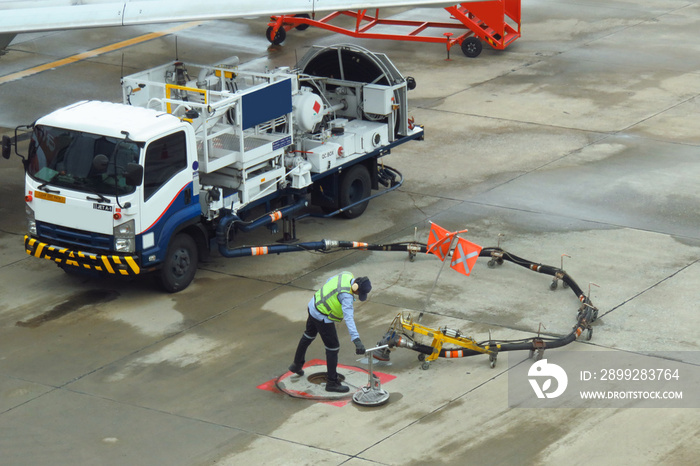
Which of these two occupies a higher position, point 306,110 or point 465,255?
point 306,110

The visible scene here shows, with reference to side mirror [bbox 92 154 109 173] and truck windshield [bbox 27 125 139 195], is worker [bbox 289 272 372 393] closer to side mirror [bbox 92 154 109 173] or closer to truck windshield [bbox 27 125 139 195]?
truck windshield [bbox 27 125 139 195]

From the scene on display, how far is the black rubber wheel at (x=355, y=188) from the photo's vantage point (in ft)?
55.9

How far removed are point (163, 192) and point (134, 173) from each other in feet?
2.08

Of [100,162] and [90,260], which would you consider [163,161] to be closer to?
[100,162]

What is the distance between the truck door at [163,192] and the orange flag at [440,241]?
3.17m

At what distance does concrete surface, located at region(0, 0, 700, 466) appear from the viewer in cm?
1092

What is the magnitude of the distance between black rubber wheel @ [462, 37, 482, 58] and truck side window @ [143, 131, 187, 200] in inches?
526

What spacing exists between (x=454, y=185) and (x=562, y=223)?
2389mm

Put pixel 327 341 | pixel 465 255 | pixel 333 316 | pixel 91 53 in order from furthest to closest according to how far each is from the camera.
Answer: pixel 91 53 → pixel 465 255 → pixel 327 341 → pixel 333 316

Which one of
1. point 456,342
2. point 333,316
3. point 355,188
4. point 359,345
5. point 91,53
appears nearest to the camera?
point 359,345

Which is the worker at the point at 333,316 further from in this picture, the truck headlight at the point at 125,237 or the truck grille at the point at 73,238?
the truck grille at the point at 73,238

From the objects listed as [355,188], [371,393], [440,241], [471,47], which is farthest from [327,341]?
[471,47]

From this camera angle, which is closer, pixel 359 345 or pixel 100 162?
pixel 359 345

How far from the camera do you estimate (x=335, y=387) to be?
11820 millimetres
